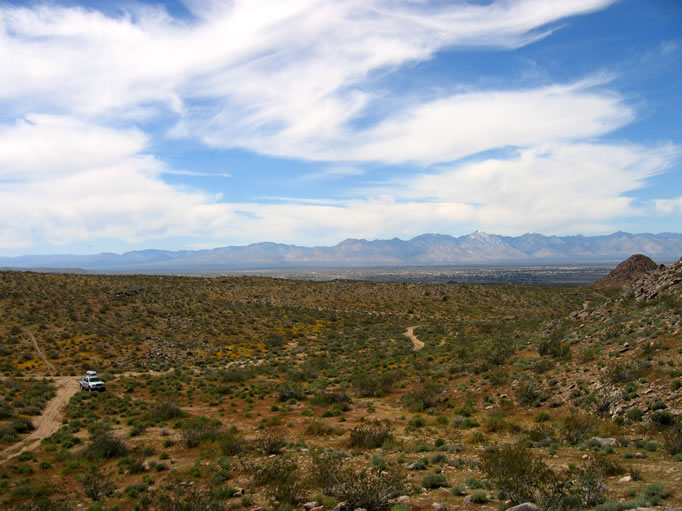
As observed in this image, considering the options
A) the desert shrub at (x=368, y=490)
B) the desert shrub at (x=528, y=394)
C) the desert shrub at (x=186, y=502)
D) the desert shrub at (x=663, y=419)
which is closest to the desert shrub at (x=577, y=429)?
the desert shrub at (x=663, y=419)

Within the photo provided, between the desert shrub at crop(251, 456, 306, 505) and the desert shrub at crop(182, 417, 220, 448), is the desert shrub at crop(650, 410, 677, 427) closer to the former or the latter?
the desert shrub at crop(251, 456, 306, 505)

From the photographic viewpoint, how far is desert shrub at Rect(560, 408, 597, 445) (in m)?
12.7

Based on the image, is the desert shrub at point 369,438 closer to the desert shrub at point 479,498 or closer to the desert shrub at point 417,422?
the desert shrub at point 417,422

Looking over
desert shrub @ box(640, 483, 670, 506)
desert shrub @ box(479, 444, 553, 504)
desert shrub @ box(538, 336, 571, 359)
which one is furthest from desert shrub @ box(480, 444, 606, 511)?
desert shrub @ box(538, 336, 571, 359)

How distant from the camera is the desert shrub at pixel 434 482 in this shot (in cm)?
1033

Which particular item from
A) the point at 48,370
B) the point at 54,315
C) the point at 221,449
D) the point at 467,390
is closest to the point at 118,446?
the point at 221,449

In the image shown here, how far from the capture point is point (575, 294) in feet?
254

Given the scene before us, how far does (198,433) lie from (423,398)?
1110 cm

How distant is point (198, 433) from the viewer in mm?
17734

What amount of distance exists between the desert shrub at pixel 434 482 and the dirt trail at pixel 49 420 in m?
17.3

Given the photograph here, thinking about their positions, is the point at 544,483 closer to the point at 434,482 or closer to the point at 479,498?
the point at 479,498

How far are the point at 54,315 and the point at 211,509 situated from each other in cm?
4774

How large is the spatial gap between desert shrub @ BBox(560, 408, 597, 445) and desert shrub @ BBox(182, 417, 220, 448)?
1355 centimetres

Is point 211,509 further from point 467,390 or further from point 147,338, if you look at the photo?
point 147,338
